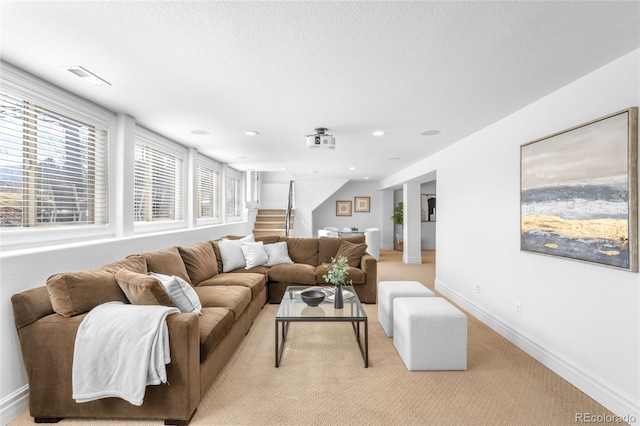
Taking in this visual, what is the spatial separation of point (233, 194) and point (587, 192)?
22.8 feet

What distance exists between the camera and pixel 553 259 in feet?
8.43

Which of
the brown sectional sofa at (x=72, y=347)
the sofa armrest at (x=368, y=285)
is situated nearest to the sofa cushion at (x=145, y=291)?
A: the brown sectional sofa at (x=72, y=347)

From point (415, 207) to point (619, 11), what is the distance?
6.25 m

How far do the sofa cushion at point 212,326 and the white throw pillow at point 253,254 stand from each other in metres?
1.86

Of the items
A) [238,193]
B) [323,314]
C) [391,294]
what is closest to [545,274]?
[391,294]

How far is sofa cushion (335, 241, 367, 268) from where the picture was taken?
465cm

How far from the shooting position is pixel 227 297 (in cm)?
297

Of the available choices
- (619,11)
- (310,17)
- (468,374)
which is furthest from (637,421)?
(310,17)

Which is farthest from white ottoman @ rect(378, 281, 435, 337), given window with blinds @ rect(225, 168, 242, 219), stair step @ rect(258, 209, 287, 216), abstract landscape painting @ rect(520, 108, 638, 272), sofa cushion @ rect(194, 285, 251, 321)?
stair step @ rect(258, 209, 287, 216)

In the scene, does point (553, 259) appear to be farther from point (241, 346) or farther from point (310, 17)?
point (241, 346)

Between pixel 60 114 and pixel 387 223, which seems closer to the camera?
pixel 60 114

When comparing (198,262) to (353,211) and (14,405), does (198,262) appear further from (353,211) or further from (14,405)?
(353,211)

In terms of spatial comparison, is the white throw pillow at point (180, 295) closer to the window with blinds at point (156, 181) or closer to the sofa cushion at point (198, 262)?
the sofa cushion at point (198, 262)

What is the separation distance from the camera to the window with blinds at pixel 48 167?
2248mm
